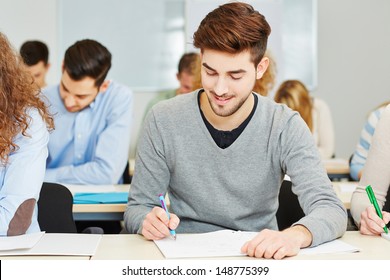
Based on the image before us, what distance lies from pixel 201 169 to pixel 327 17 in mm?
4678

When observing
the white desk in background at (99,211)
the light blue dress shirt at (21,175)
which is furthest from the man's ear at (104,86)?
the light blue dress shirt at (21,175)

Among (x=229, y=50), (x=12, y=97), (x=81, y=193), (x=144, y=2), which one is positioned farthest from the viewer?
(x=144, y=2)

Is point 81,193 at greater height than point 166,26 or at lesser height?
lesser

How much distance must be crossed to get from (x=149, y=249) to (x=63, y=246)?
0.75 ft

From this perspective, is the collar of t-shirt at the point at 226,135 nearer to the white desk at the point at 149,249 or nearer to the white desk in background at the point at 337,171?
the white desk at the point at 149,249

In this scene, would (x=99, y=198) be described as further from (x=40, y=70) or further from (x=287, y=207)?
(x=40, y=70)

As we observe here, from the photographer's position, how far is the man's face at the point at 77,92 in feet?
11.7

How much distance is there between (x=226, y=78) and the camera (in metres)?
2.03

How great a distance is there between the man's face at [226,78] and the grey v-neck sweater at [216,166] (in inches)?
6.0

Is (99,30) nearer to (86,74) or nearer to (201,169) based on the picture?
(86,74)

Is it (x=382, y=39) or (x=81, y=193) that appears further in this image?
(x=382, y=39)
